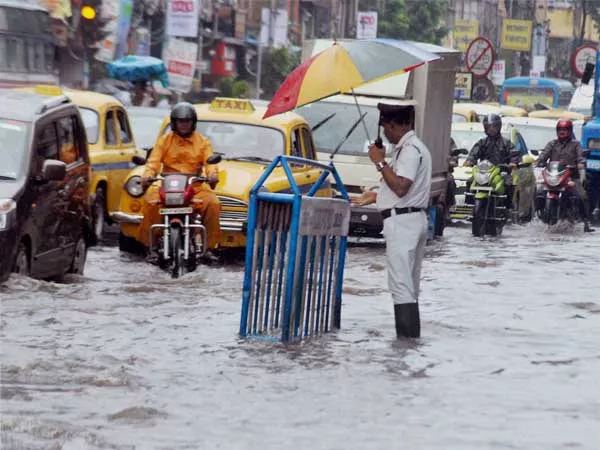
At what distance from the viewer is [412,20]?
3273 inches

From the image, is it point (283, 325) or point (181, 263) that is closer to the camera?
point (283, 325)

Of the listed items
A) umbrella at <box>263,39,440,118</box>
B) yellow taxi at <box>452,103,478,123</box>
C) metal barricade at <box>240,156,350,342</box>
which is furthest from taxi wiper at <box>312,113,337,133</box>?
yellow taxi at <box>452,103,478,123</box>

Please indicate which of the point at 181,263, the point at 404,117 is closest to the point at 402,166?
the point at 404,117

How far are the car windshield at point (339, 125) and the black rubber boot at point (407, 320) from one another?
10.3 m

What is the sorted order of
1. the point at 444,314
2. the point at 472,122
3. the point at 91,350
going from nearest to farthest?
the point at 91,350 < the point at 444,314 < the point at 472,122

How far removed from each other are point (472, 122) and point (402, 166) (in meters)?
22.2

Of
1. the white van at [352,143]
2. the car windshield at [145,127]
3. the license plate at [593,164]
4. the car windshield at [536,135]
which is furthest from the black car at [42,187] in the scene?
the car windshield at [536,135]

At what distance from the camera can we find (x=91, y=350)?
33.8 ft

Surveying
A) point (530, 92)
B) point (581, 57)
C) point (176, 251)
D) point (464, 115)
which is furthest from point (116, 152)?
point (530, 92)

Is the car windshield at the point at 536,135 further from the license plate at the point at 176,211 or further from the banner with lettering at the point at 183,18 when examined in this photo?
the license plate at the point at 176,211

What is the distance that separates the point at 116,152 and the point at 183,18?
32096 mm

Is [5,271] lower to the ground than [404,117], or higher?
lower

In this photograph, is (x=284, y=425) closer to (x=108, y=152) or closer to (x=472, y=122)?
(x=108, y=152)

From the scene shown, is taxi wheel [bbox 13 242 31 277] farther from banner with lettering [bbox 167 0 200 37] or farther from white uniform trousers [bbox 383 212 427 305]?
banner with lettering [bbox 167 0 200 37]
